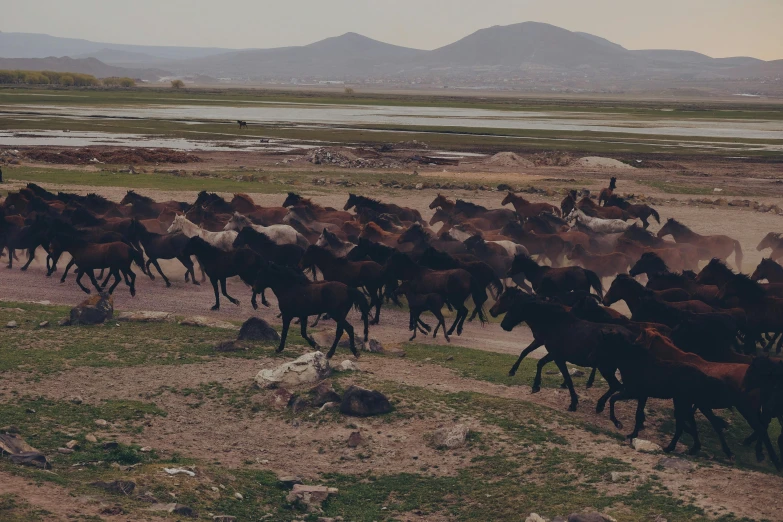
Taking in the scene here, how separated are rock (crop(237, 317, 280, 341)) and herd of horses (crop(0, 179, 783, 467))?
50 centimetres

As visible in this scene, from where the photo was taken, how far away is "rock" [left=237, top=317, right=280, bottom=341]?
16.6 m

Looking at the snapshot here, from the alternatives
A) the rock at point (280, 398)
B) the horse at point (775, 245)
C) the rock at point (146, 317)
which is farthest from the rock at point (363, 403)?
the horse at point (775, 245)

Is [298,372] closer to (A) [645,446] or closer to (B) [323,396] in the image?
(B) [323,396]

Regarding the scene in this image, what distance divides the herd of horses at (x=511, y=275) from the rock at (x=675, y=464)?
0.84 meters

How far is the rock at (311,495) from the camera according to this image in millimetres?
10281

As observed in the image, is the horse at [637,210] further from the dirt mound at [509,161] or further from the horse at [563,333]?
the dirt mound at [509,161]

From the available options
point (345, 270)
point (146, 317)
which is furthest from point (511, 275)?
point (146, 317)

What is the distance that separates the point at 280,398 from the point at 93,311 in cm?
620

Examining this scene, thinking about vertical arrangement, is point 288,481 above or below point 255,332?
below

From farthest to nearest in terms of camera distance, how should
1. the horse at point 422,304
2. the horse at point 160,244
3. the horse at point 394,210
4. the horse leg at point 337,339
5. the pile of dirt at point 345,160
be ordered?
1. the pile of dirt at point 345,160
2. the horse at point 394,210
3. the horse at point 160,244
4. the horse at point 422,304
5. the horse leg at point 337,339

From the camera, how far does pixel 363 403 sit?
12.9 m

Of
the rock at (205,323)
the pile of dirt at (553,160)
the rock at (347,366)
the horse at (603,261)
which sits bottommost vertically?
the rock at (205,323)

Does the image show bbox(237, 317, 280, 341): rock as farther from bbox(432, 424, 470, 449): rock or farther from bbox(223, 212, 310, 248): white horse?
bbox(223, 212, 310, 248): white horse

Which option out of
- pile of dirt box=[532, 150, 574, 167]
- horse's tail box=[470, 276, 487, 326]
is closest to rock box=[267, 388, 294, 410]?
horse's tail box=[470, 276, 487, 326]
